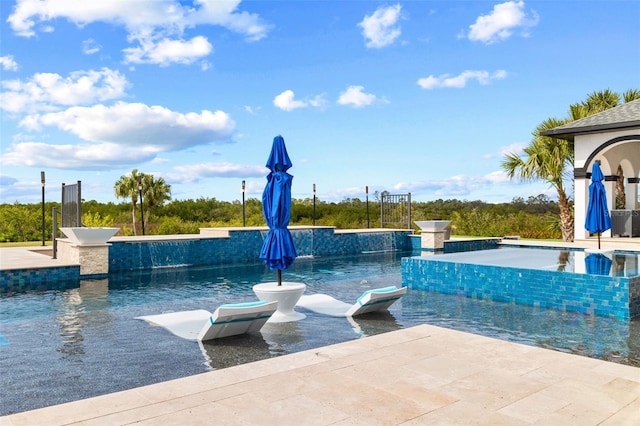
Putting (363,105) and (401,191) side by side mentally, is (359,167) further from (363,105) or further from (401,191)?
(363,105)

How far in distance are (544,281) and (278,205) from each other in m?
4.47

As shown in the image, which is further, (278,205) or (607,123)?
(607,123)

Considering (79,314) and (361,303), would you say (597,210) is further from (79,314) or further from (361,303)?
(79,314)

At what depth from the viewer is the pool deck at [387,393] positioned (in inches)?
129

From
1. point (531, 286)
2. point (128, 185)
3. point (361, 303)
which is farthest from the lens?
point (128, 185)

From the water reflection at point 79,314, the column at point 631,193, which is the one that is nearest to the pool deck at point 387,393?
the water reflection at point 79,314

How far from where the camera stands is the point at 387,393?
3.73 meters

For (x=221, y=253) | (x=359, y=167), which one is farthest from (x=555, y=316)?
(x=359, y=167)

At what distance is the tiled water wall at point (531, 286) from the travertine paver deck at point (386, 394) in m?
3.20

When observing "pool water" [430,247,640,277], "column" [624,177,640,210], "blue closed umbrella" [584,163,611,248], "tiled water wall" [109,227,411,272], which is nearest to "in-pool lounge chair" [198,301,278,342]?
"pool water" [430,247,640,277]

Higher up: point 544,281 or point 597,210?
point 597,210

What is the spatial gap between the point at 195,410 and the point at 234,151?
15038mm

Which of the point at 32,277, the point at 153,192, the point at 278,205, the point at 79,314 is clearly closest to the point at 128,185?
the point at 153,192

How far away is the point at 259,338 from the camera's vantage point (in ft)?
19.5
